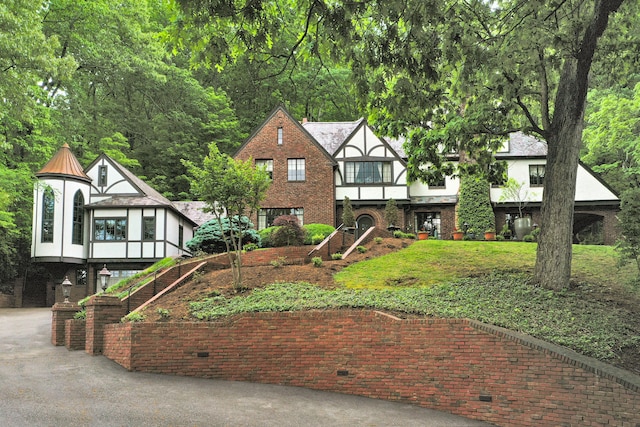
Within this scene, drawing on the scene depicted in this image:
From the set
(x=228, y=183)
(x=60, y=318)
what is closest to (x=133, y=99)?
(x=60, y=318)

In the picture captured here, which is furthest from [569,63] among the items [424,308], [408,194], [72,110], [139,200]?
[72,110]

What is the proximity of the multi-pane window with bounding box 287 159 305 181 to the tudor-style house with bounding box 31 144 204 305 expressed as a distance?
6.62 metres

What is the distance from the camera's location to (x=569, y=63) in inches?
598

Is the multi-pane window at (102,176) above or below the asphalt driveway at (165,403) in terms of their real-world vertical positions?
above

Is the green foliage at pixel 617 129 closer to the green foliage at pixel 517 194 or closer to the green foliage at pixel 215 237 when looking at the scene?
the green foliage at pixel 517 194

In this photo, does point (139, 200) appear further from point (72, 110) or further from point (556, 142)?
point (556, 142)

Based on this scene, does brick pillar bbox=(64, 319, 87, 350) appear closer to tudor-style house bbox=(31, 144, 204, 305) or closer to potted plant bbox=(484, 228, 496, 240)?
tudor-style house bbox=(31, 144, 204, 305)

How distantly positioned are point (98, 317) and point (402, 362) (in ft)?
26.1

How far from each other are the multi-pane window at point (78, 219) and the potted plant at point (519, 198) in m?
21.4

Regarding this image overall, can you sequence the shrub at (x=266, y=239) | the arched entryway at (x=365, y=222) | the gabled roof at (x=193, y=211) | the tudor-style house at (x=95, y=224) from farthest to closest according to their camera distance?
the gabled roof at (x=193, y=211) → the arched entryway at (x=365, y=222) → the tudor-style house at (x=95, y=224) → the shrub at (x=266, y=239)

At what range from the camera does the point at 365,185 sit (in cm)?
3092

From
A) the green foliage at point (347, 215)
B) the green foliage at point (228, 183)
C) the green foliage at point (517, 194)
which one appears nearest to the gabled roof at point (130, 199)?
the green foliage at point (347, 215)

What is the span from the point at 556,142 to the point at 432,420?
27.3ft

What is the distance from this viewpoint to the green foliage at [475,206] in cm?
2998
